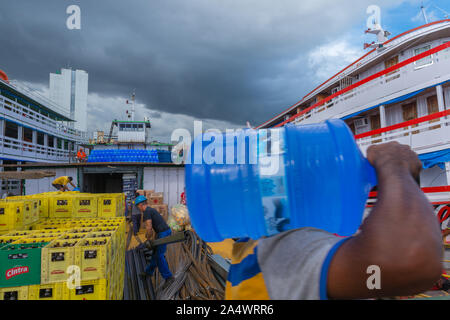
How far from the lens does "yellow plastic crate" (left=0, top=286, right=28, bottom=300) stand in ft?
9.09

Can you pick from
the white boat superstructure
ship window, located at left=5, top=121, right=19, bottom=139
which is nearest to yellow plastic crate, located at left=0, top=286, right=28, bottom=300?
the white boat superstructure

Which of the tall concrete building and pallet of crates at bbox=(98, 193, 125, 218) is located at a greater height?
the tall concrete building

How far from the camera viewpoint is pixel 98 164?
13.7m

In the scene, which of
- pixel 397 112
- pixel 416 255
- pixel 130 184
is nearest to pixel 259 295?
pixel 416 255

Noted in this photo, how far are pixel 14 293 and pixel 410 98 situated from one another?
12291 mm

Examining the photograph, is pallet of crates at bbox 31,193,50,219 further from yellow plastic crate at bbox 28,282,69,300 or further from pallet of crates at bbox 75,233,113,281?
pallet of crates at bbox 75,233,113,281

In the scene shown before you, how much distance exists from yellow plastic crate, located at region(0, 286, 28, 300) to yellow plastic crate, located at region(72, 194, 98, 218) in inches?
145

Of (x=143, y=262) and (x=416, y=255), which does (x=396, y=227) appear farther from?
(x=143, y=262)

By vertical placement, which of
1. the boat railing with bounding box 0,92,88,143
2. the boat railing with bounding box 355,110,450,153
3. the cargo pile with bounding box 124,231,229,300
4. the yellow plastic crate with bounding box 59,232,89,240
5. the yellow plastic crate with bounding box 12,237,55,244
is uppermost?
the boat railing with bounding box 0,92,88,143

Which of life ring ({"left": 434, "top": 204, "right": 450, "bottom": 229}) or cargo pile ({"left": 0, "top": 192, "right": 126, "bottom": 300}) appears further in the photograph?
life ring ({"left": 434, "top": 204, "right": 450, "bottom": 229})

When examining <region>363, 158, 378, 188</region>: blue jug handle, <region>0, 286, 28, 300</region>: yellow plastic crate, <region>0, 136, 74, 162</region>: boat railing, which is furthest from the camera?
<region>0, 136, 74, 162</region>: boat railing

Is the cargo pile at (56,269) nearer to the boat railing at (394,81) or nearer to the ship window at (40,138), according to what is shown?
the boat railing at (394,81)
